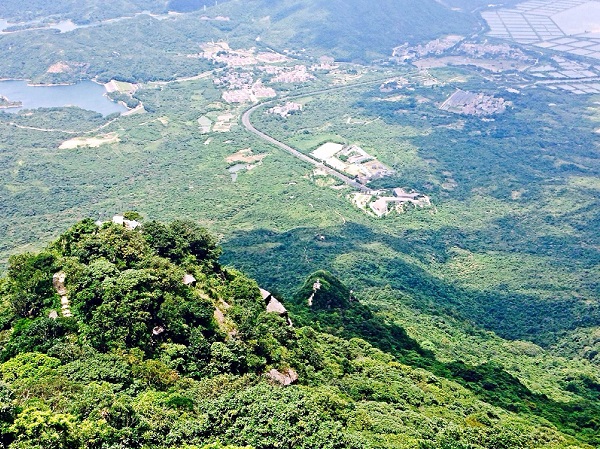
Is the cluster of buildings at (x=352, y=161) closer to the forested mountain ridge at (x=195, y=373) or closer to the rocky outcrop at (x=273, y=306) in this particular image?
the forested mountain ridge at (x=195, y=373)

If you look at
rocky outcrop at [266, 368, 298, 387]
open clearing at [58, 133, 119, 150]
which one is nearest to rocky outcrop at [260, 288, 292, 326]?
rocky outcrop at [266, 368, 298, 387]

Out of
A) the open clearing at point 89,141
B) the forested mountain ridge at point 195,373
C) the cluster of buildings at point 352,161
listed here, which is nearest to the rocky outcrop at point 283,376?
the forested mountain ridge at point 195,373

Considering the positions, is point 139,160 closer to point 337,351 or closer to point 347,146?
point 347,146

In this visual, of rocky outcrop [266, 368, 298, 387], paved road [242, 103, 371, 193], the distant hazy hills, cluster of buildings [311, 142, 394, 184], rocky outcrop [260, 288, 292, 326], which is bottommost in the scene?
paved road [242, 103, 371, 193]

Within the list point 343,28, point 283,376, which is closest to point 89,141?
point 283,376

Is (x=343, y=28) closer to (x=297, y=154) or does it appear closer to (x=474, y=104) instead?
(x=474, y=104)

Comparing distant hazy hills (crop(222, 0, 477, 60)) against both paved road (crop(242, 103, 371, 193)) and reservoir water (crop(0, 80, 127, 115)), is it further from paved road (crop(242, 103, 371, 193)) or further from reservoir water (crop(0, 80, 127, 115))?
reservoir water (crop(0, 80, 127, 115))

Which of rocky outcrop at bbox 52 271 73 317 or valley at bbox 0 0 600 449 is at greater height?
rocky outcrop at bbox 52 271 73 317
